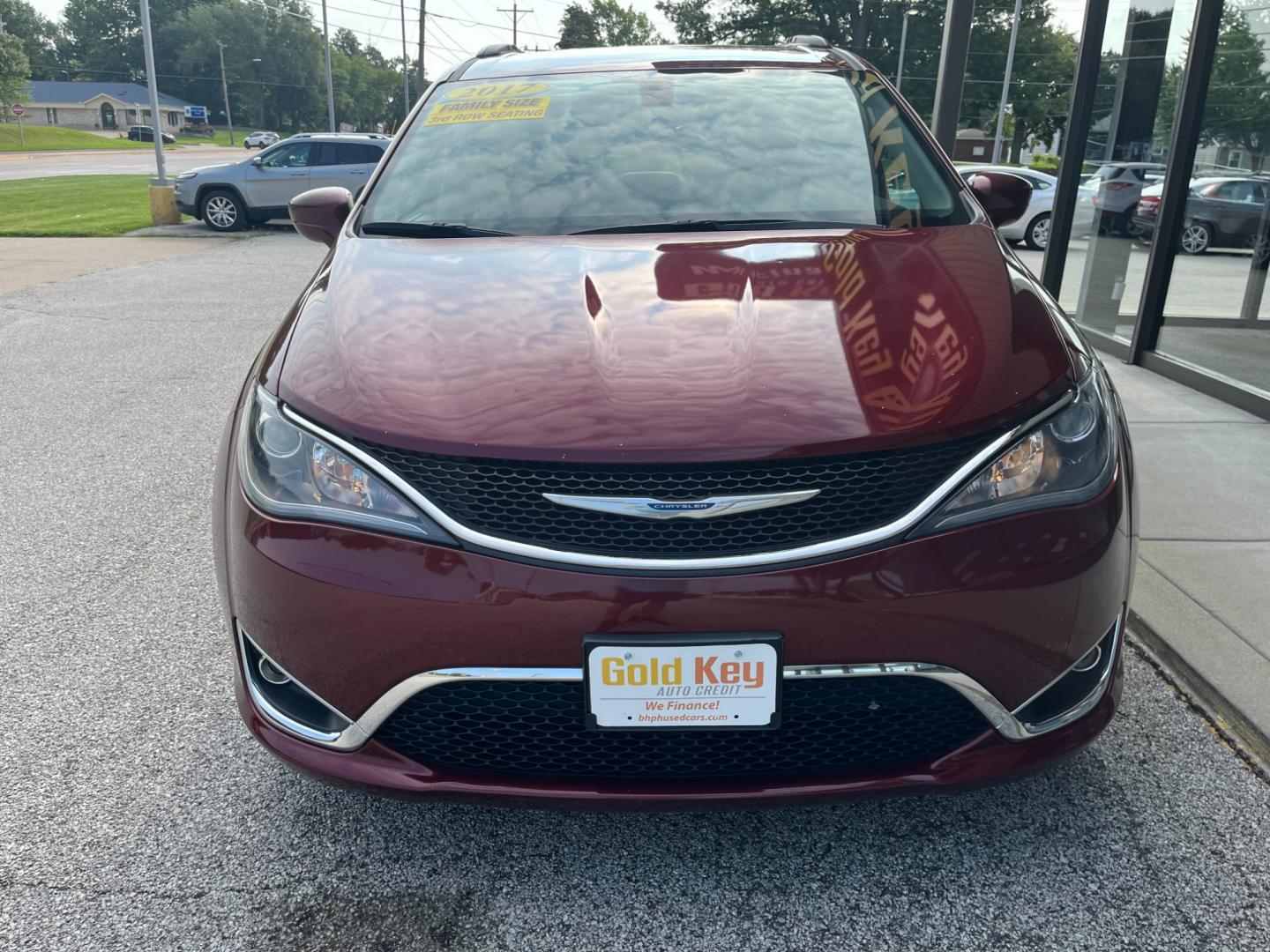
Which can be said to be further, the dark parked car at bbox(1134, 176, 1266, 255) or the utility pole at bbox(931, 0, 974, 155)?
the utility pole at bbox(931, 0, 974, 155)

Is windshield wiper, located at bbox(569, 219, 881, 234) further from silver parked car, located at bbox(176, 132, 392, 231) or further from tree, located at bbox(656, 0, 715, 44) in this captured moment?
tree, located at bbox(656, 0, 715, 44)

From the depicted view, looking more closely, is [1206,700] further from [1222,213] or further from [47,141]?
[47,141]

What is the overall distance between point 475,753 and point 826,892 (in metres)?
0.70

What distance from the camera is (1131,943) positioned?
180 cm

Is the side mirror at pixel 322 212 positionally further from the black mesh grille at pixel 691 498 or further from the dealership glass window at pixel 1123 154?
the dealership glass window at pixel 1123 154

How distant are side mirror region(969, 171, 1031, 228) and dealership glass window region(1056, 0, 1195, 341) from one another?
3.88m

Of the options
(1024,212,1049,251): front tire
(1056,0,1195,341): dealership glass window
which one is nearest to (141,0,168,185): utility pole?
(1056,0,1195,341): dealership glass window

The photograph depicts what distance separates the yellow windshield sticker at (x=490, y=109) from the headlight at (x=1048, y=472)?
1834 mm

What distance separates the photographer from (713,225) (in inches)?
103

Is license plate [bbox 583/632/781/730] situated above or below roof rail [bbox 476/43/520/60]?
below

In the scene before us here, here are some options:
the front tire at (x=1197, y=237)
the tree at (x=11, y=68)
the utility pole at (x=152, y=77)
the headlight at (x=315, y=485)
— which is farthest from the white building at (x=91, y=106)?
the headlight at (x=315, y=485)

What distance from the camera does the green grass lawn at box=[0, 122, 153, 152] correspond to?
187ft

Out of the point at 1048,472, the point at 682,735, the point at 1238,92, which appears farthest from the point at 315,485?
the point at 1238,92

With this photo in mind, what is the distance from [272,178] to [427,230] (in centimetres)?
1503
